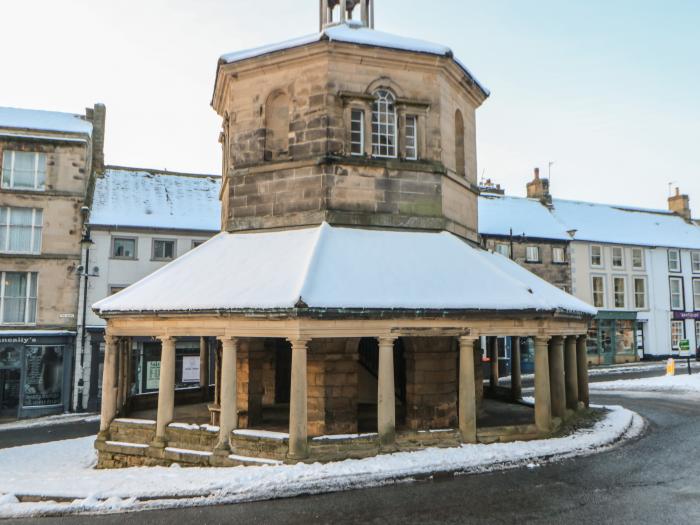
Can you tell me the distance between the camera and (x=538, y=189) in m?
43.6

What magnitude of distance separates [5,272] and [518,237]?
28136 millimetres

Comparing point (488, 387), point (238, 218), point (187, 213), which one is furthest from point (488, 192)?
point (238, 218)

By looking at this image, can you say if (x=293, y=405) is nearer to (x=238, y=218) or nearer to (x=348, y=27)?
(x=238, y=218)

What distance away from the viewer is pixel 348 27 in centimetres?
1692

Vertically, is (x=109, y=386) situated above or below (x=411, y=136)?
below

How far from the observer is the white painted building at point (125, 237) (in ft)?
90.8

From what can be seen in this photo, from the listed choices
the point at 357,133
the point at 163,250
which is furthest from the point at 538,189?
the point at 357,133

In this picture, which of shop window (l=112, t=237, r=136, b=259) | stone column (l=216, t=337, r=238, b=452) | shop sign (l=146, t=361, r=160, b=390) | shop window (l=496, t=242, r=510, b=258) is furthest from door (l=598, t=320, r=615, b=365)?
stone column (l=216, t=337, r=238, b=452)

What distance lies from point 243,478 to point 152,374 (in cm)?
2092

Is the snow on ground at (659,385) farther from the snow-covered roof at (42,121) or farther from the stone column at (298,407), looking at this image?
the snow-covered roof at (42,121)

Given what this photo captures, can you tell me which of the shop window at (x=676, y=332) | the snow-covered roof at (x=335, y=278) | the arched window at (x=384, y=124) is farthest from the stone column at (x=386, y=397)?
the shop window at (x=676, y=332)

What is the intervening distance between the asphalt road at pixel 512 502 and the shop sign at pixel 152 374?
21.1 metres

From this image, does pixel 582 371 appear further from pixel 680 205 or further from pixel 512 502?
pixel 680 205

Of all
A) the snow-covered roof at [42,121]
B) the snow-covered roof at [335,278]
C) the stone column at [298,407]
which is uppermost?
the snow-covered roof at [42,121]
